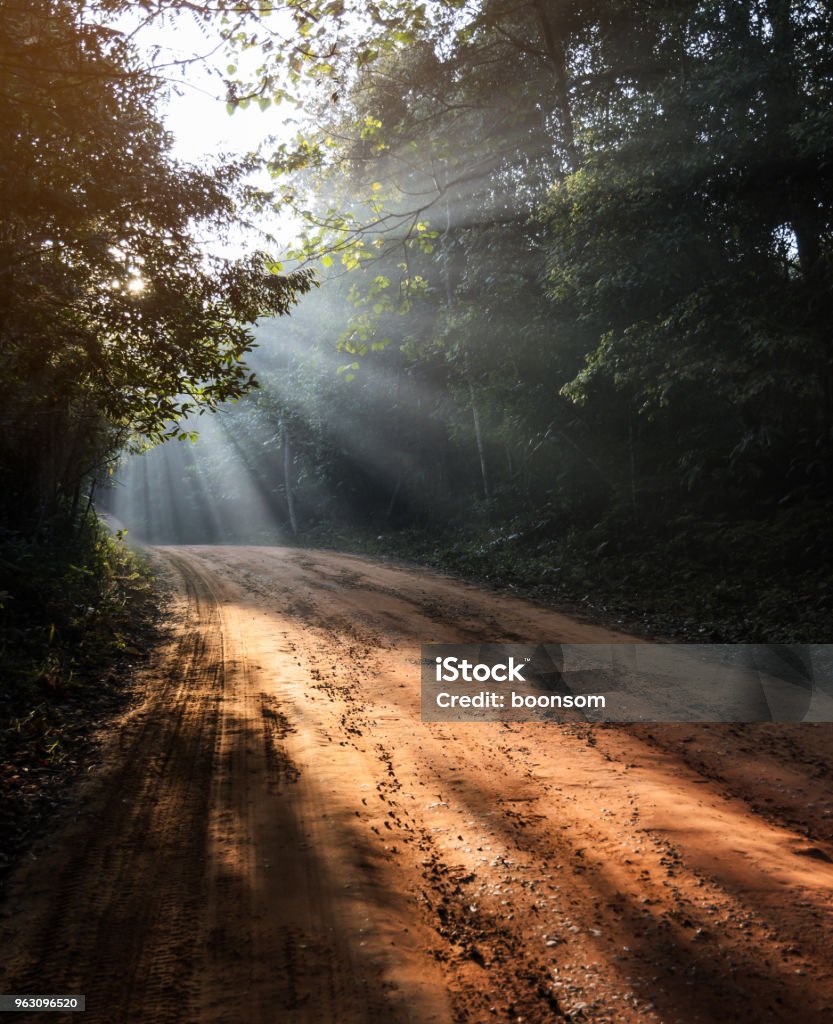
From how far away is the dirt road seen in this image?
2814 millimetres

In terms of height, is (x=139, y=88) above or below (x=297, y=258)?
above

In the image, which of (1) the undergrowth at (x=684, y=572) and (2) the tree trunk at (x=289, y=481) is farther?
(2) the tree trunk at (x=289, y=481)

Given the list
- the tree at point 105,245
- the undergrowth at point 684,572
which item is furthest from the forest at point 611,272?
the tree at point 105,245

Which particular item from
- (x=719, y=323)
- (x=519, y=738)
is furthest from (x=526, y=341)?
(x=519, y=738)

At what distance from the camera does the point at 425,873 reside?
370cm

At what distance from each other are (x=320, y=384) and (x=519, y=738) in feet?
81.6

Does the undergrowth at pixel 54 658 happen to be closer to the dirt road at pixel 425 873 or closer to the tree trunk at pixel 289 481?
the dirt road at pixel 425 873

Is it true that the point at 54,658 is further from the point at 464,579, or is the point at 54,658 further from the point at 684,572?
the point at 684,572

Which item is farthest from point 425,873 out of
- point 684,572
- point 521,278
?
point 521,278

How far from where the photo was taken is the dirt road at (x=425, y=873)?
2814mm

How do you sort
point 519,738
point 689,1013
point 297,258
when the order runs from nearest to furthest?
point 689,1013 → point 519,738 → point 297,258

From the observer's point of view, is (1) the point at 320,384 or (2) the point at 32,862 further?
(1) the point at 320,384

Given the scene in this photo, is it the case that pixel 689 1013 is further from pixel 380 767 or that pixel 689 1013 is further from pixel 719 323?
pixel 719 323

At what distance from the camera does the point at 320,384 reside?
2906 centimetres
